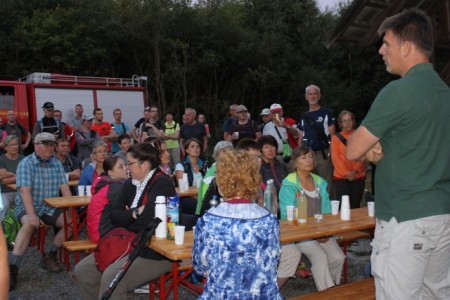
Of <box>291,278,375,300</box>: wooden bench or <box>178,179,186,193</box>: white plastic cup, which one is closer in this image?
<box>291,278,375,300</box>: wooden bench

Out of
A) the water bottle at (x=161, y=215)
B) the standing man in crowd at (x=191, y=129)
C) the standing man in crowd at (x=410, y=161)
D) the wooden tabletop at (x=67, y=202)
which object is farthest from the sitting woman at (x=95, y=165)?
the standing man in crowd at (x=410, y=161)

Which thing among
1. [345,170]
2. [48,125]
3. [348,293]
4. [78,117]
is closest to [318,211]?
[348,293]

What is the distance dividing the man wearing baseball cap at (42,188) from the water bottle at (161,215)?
6.93ft

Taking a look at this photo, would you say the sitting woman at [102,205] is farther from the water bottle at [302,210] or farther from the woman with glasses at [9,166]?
the woman with glasses at [9,166]

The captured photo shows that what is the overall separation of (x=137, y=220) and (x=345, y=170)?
11.5 ft

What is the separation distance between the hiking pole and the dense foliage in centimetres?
1380

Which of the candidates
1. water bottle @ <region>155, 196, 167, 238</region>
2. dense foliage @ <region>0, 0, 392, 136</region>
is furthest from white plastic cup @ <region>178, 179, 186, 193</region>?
dense foliage @ <region>0, 0, 392, 136</region>

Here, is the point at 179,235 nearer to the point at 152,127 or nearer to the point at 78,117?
the point at 152,127

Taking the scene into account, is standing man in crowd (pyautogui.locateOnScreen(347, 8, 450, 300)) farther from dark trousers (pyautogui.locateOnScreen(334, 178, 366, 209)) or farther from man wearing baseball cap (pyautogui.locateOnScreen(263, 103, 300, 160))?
man wearing baseball cap (pyautogui.locateOnScreen(263, 103, 300, 160))

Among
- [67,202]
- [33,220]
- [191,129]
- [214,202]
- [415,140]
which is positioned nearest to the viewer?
[415,140]

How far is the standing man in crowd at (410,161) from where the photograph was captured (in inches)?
90.1

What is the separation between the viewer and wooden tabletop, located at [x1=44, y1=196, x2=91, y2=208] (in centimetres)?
521

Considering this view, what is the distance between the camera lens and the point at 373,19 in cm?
698

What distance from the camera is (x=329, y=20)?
23.6m
